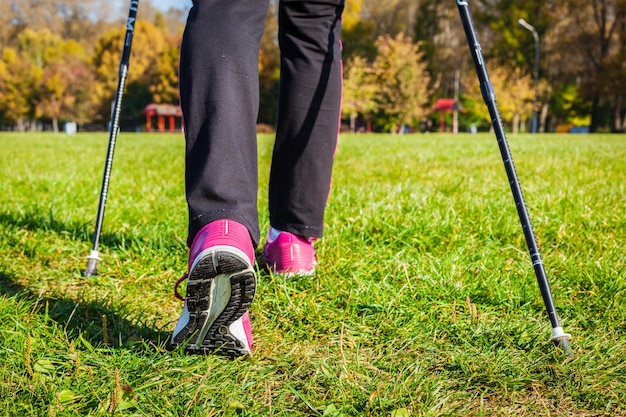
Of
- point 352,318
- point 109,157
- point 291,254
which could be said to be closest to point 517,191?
point 352,318

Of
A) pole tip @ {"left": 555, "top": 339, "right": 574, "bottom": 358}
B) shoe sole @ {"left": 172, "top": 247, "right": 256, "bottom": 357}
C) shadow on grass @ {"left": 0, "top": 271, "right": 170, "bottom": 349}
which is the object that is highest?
shoe sole @ {"left": 172, "top": 247, "right": 256, "bottom": 357}

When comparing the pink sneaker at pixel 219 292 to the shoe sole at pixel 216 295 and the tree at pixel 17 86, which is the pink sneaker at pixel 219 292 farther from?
the tree at pixel 17 86

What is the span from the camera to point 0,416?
1.20 metres

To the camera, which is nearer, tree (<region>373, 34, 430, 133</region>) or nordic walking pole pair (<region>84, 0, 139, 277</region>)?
nordic walking pole pair (<region>84, 0, 139, 277</region>)

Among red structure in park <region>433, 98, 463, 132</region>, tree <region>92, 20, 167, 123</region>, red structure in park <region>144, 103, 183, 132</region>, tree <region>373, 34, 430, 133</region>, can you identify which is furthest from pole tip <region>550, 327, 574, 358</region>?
tree <region>92, 20, 167, 123</region>

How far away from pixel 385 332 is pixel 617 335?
673mm

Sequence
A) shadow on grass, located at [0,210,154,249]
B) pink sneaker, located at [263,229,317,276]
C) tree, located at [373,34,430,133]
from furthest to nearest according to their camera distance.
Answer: tree, located at [373,34,430,133], shadow on grass, located at [0,210,154,249], pink sneaker, located at [263,229,317,276]

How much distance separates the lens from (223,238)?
1.39 metres

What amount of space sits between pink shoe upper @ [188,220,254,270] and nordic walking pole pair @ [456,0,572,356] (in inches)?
28.5

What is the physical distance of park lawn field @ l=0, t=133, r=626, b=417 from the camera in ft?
4.29

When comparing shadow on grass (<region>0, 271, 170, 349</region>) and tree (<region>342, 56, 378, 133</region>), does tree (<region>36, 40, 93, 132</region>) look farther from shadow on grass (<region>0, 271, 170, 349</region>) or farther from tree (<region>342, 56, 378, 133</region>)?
shadow on grass (<region>0, 271, 170, 349</region>)

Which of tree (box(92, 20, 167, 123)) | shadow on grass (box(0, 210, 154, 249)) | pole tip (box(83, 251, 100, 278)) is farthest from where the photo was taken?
tree (box(92, 20, 167, 123))

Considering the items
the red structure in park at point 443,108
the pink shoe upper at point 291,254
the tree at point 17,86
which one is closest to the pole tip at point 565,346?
the pink shoe upper at point 291,254

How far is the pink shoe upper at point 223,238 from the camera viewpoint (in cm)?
138
